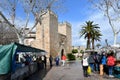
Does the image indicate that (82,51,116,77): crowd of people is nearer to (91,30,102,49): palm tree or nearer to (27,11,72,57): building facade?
(27,11,72,57): building facade

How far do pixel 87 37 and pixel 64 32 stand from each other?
8.88 metres

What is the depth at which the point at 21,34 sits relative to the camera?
103 feet

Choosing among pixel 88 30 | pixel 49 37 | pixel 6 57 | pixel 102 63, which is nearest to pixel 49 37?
pixel 49 37

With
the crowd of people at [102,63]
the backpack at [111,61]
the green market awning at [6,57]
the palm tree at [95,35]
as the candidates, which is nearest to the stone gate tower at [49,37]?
the palm tree at [95,35]


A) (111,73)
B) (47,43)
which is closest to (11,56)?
(111,73)

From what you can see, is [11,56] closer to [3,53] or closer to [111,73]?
[3,53]

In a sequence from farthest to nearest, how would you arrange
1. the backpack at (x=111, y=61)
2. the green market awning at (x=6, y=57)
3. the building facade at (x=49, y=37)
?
the building facade at (x=49, y=37), the backpack at (x=111, y=61), the green market awning at (x=6, y=57)

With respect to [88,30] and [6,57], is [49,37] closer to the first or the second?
[88,30]

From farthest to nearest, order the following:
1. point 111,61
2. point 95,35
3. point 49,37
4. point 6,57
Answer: point 95,35, point 49,37, point 111,61, point 6,57

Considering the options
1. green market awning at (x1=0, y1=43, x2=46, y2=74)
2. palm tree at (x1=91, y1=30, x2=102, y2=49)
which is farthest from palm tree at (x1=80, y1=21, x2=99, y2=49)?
green market awning at (x1=0, y1=43, x2=46, y2=74)

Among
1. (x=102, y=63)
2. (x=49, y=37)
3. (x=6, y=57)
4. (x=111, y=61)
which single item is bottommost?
(x=102, y=63)

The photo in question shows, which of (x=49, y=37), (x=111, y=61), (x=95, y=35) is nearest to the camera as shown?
(x=111, y=61)

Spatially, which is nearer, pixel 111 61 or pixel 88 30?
pixel 111 61

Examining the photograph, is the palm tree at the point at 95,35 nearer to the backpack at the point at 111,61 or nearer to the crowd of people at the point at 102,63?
the crowd of people at the point at 102,63
